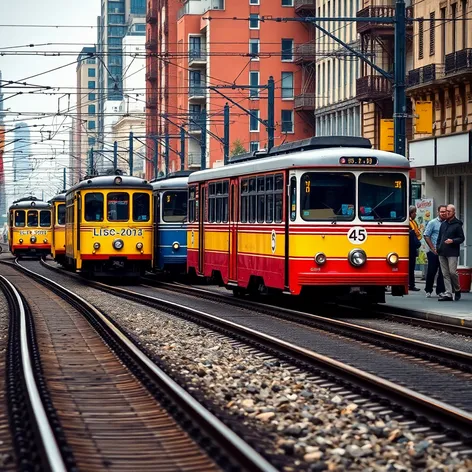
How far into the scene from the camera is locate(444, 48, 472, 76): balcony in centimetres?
4034

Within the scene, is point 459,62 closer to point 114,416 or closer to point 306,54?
point 114,416

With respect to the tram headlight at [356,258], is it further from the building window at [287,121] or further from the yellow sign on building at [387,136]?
the building window at [287,121]

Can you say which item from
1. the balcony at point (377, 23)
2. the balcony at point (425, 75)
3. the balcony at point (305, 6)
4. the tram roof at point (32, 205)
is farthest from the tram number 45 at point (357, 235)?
the balcony at point (305, 6)

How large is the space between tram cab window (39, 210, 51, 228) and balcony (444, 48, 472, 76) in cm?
2781

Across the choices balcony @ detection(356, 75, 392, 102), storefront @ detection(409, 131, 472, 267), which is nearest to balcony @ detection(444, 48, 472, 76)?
storefront @ detection(409, 131, 472, 267)

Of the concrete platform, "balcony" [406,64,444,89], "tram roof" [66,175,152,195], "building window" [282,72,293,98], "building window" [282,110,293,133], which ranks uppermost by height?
"building window" [282,72,293,98]

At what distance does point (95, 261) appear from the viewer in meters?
36.8

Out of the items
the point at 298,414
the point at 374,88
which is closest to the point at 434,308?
the point at 298,414

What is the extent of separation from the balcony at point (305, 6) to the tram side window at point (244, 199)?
63.5 metres

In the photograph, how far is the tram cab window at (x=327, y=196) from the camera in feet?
73.1

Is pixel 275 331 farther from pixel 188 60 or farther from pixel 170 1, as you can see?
pixel 170 1

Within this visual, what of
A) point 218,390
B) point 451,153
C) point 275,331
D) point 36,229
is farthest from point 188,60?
point 218,390

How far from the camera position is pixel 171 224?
36.9 m

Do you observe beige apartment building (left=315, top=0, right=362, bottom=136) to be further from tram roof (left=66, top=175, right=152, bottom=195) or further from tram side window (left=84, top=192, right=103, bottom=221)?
tram side window (left=84, top=192, right=103, bottom=221)
